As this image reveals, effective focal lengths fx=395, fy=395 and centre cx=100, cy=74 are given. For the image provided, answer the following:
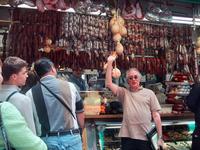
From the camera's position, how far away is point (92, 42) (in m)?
6.77

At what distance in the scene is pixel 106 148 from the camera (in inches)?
253

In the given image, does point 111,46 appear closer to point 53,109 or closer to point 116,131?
point 116,131

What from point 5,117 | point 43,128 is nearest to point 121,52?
point 43,128

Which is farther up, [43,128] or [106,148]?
[43,128]

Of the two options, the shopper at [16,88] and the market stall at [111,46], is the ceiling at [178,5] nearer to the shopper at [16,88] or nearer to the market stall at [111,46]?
the market stall at [111,46]

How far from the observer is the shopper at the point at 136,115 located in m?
5.56

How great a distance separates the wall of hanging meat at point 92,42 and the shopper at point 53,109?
1.71 metres

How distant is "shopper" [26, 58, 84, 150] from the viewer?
4.42 meters

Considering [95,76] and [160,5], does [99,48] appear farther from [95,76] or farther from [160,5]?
[160,5]

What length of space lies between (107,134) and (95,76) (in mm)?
1303

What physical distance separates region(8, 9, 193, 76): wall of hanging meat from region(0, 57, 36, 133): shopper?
93.5 inches

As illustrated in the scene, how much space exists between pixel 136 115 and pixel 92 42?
5.72 ft

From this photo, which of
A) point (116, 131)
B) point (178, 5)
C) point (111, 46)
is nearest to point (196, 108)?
point (116, 131)

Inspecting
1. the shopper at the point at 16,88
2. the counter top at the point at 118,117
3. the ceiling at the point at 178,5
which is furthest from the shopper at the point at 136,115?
the shopper at the point at 16,88
